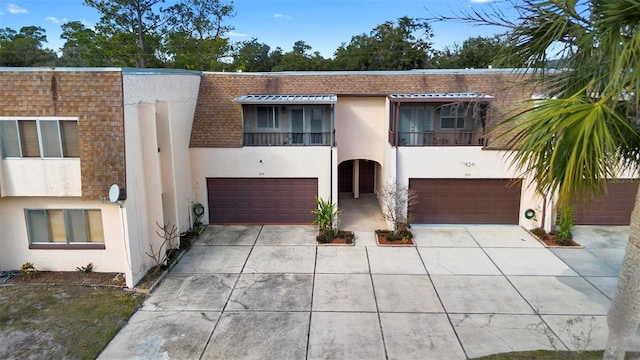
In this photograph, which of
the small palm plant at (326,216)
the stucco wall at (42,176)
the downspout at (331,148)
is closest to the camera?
the stucco wall at (42,176)

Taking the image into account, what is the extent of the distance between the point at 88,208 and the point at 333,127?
8.93 meters

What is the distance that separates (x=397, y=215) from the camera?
49.4ft

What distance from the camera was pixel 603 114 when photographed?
475 cm

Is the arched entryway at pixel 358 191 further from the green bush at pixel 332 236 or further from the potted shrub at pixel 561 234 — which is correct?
the potted shrub at pixel 561 234

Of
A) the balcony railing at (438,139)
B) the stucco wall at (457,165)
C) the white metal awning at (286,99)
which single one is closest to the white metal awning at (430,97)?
the balcony railing at (438,139)

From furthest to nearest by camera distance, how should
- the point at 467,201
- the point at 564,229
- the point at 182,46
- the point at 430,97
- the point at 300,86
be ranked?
the point at 182,46 → the point at 300,86 → the point at 467,201 → the point at 430,97 → the point at 564,229

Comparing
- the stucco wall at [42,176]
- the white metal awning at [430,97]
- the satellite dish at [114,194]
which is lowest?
the satellite dish at [114,194]

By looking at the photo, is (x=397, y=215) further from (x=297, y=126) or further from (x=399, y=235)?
(x=297, y=126)

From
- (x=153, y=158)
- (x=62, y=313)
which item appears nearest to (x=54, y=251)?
(x=62, y=313)

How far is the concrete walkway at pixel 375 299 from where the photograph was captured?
28.3ft

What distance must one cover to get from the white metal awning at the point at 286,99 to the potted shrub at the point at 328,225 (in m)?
3.85

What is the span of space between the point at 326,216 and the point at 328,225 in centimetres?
38

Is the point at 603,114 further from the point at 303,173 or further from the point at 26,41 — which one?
the point at 26,41

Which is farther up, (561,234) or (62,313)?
(561,234)
